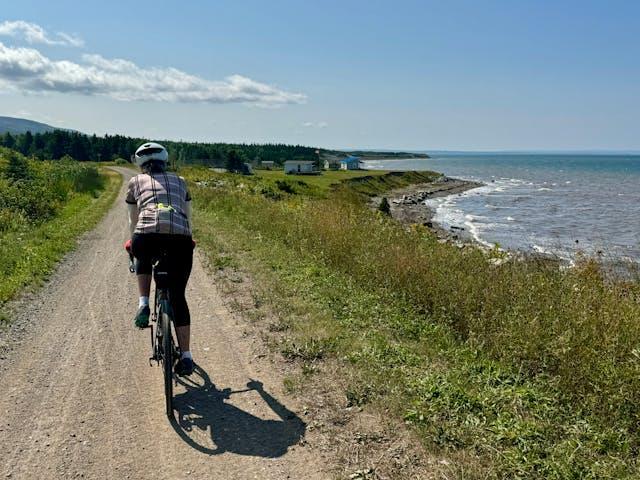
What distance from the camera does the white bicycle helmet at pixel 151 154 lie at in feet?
16.6

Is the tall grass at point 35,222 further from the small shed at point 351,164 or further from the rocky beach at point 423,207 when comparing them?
the small shed at point 351,164

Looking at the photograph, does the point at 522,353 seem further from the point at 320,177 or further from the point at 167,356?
the point at 320,177

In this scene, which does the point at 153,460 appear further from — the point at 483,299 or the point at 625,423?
the point at 483,299

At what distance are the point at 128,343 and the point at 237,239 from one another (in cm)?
800

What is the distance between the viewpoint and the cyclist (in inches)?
185

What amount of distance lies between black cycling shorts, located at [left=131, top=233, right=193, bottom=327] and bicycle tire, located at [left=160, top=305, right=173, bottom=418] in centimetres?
18

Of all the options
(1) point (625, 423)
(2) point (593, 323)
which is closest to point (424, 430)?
(1) point (625, 423)

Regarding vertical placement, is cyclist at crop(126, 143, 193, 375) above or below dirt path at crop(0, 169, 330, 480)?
above

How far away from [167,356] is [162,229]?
3.76 ft

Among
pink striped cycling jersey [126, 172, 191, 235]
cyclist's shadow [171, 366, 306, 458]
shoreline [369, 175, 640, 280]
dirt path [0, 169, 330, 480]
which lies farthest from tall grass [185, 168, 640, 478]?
pink striped cycling jersey [126, 172, 191, 235]

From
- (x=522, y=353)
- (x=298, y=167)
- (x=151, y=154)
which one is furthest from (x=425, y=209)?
(x=298, y=167)

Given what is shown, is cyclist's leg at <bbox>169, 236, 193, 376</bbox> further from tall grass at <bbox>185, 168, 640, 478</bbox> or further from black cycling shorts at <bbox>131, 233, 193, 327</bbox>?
tall grass at <bbox>185, 168, 640, 478</bbox>

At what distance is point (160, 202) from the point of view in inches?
191

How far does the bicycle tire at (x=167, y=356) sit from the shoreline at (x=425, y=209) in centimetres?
1276
